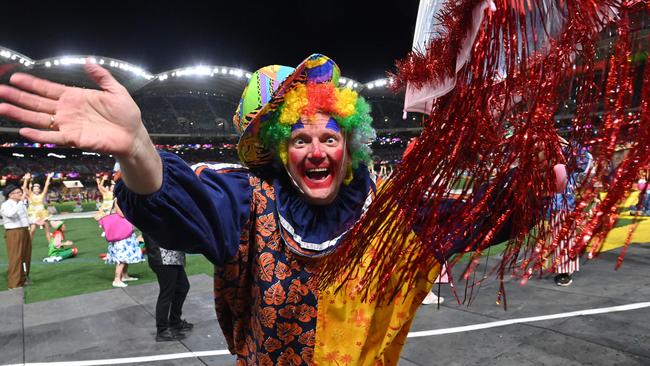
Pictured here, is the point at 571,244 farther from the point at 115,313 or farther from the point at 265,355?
the point at 115,313

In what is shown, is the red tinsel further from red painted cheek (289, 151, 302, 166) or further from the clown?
red painted cheek (289, 151, 302, 166)

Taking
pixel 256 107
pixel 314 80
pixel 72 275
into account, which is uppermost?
pixel 314 80

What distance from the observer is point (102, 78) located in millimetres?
948

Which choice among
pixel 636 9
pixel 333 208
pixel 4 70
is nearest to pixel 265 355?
pixel 333 208

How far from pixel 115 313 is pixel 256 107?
16.0 feet

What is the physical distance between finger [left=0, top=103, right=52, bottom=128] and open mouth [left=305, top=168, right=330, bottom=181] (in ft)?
2.98

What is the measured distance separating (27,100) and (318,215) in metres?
0.99

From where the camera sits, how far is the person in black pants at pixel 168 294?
15.4 ft

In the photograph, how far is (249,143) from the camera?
5.63 ft

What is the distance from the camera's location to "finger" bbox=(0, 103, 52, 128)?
854mm

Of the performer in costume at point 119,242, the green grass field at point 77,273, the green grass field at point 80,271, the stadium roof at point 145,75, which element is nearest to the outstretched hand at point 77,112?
the green grass field at point 80,271

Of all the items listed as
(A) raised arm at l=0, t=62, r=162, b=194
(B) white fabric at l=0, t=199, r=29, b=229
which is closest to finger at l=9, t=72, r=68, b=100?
(A) raised arm at l=0, t=62, r=162, b=194

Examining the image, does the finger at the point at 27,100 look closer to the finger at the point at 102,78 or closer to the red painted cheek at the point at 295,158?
the finger at the point at 102,78

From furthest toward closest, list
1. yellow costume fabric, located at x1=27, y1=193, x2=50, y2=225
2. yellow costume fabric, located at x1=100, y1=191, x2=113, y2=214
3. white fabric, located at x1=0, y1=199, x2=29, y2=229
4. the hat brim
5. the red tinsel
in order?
yellow costume fabric, located at x1=27, y1=193, x2=50, y2=225, yellow costume fabric, located at x1=100, y1=191, x2=113, y2=214, white fabric, located at x1=0, y1=199, x2=29, y2=229, the hat brim, the red tinsel
